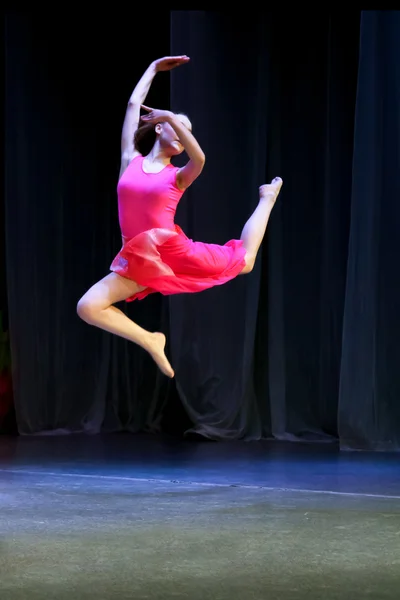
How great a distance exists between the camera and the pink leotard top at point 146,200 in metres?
3.81

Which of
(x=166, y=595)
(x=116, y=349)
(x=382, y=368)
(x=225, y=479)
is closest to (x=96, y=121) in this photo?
(x=116, y=349)

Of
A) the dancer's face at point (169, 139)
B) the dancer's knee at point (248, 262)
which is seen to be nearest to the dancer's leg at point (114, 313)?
the dancer's knee at point (248, 262)

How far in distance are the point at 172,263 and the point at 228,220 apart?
6.80 feet

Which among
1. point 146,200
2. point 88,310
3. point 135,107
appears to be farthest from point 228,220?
point 88,310

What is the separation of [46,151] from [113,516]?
3.45 m

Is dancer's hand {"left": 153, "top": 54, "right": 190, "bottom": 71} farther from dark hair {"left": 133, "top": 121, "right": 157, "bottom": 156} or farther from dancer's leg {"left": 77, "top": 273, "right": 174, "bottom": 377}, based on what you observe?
dancer's leg {"left": 77, "top": 273, "right": 174, "bottom": 377}

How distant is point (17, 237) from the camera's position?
6.08 meters

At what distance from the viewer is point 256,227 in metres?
4.01

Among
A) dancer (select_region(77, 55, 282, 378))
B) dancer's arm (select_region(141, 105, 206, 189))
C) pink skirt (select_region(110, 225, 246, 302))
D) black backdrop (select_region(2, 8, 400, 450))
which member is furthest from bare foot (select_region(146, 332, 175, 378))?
black backdrop (select_region(2, 8, 400, 450))

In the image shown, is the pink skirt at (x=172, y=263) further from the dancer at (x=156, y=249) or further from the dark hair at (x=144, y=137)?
the dark hair at (x=144, y=137)

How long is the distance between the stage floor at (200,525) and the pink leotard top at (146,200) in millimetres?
1024

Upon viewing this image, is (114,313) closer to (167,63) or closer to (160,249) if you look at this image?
(160,249)

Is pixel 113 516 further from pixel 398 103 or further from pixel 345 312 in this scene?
pixel 398 103

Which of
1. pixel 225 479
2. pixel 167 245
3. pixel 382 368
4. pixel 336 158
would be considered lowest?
pixel 225 479
